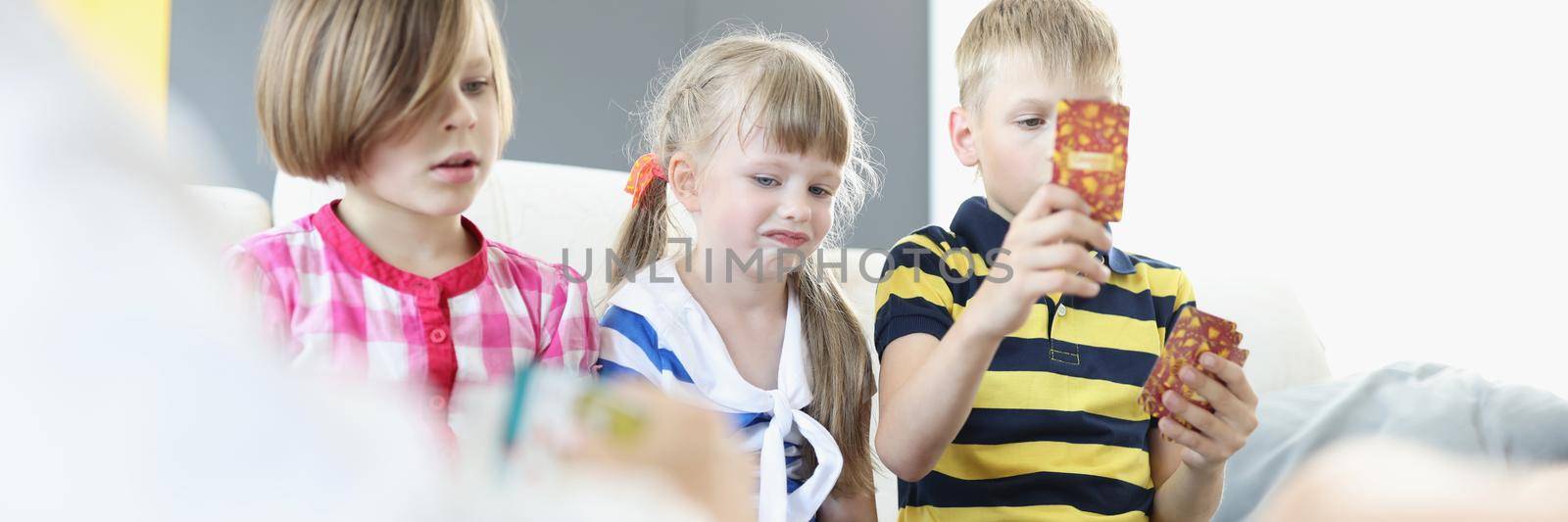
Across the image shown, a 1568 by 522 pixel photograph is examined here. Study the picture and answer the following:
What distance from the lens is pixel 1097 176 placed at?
1.04 m

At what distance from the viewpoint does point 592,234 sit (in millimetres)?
1858

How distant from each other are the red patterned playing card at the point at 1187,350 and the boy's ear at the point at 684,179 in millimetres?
646

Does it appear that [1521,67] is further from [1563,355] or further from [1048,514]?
[1048,514]

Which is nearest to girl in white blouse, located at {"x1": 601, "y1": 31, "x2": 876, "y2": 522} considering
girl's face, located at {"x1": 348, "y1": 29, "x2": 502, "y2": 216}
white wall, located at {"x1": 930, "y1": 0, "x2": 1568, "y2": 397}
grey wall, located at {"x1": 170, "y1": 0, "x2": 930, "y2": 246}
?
girl's face, located at {"x1": 348, "y1": 29, "x2": 502, "y2": 216}

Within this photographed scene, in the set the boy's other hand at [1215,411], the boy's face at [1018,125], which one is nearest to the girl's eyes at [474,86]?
the boy's face at [1018,125]

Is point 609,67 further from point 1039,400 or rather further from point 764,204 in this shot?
point 1039,400

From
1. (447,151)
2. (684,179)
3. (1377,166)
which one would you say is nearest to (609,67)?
(1377,166)

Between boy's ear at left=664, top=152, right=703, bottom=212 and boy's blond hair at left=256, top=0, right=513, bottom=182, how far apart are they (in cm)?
55

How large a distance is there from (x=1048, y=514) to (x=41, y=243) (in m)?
1.20

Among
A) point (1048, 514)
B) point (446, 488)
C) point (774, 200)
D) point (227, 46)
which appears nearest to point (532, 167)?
point (774, 200)

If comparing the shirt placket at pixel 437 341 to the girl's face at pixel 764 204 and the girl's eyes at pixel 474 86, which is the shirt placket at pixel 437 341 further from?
the girl's face at pixel 764 204

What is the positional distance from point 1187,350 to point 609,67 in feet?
10.4

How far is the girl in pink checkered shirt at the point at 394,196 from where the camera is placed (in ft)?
3.26

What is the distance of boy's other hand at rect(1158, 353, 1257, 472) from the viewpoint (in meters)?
1.16
